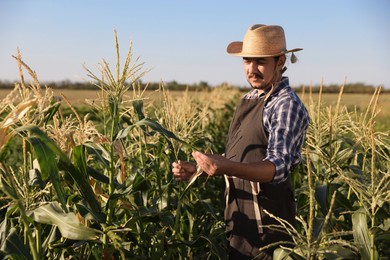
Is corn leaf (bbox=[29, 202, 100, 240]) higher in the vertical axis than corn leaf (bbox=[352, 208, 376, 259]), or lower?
higher

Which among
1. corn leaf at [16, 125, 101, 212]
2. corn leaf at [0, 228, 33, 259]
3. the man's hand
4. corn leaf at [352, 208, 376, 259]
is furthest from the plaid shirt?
corn leaf at [0, 228, 33, 259]

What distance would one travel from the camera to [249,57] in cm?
310

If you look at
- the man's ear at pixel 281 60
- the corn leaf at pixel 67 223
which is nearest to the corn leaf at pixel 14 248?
the corn leaf at pixel 67 223

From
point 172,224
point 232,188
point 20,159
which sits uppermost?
point 232,188

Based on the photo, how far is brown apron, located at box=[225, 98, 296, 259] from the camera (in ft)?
10.1

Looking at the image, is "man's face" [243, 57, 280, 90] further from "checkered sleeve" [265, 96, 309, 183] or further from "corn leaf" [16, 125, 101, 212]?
"corn leaf" [16, 125, 101, 212]

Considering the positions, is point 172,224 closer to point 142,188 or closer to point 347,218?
point 142,188

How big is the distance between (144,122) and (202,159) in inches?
16.2

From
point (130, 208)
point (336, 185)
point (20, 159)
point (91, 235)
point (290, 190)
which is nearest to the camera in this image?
point (91, 235)

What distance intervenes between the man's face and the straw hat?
0.16 feet

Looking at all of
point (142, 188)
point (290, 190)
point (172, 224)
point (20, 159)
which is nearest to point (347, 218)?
point (290, 190)

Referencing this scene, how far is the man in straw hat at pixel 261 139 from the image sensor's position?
2889mm

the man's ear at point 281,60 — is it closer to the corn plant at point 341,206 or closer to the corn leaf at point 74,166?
the corn plant at point 341,206

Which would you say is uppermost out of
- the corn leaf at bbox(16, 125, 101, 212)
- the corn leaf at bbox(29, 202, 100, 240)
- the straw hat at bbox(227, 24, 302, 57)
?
the straw hat at bbox(227, 24, 302, 57)
